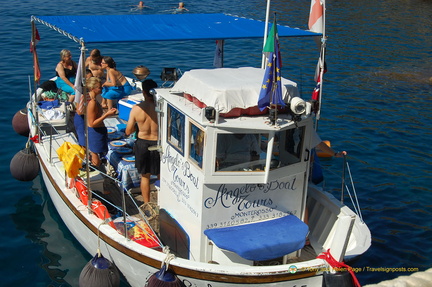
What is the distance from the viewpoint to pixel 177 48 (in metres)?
24.5

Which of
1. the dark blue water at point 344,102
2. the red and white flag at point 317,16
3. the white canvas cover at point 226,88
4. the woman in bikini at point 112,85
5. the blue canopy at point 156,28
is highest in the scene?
the red and white flag at point 317,16

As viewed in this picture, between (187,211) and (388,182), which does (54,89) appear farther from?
(388,182)

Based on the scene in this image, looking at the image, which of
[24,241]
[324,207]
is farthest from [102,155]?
[324,207]

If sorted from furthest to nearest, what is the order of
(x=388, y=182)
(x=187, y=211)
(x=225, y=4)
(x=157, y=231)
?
1. (x=225, y=4)
2. (x=388, y=182)
3. (x=157, y=231)
4. (x=187, y=211)

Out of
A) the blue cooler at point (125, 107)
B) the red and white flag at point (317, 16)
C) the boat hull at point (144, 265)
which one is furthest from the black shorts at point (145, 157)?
the red and white flag at point (317, 16)

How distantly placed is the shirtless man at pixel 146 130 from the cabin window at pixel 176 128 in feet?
2.54

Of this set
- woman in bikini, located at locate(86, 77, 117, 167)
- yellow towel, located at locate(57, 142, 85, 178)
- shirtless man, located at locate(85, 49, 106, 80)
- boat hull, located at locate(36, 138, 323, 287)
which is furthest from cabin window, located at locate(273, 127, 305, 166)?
shirtless man, located at locate(85, 49, 106, 80)

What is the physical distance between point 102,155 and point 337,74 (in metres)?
13.6

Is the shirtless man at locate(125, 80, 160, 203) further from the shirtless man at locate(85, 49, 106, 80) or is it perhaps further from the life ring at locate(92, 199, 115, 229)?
the shirtless man at locate(85, 49, 106, 80)

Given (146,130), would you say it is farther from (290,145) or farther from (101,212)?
(290,145)

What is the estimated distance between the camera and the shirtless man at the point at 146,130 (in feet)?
29.0

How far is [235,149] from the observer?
738 cm

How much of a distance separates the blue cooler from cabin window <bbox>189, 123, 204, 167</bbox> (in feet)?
15.5

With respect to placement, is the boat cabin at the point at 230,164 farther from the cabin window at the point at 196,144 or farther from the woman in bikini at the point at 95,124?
the woman in bikini at the point at 95,124
